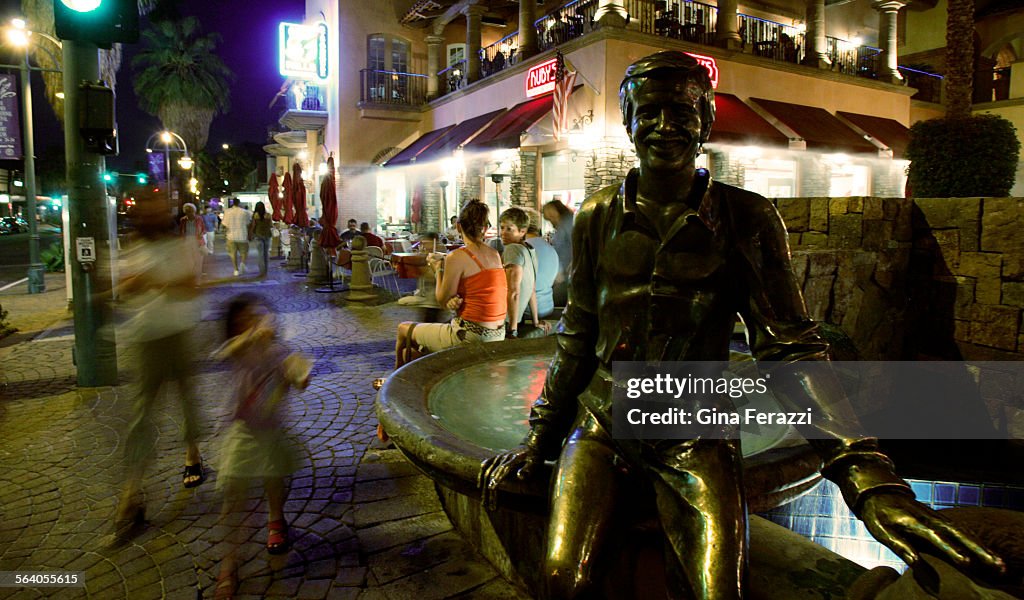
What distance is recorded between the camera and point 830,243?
666cm

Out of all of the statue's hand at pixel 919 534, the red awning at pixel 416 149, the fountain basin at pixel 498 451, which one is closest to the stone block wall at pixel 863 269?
the fountain basin at pixel 498 451

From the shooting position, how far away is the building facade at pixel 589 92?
14.0 m

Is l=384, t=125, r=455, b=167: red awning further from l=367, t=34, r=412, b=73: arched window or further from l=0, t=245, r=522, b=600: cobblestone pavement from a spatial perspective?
l=0, t=245, r=522, b=600: cobblestone pavement

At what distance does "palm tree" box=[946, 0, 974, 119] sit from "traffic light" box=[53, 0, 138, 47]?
1034cm

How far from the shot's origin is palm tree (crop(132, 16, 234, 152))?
4162 centimetres

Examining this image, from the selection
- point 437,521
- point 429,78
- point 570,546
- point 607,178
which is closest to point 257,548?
point 437,521

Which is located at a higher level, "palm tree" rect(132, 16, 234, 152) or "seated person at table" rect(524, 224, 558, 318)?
"palm tree" rect(132, 16, 234, 152)

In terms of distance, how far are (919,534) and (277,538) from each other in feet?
9.93

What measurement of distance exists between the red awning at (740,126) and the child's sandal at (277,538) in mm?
11602

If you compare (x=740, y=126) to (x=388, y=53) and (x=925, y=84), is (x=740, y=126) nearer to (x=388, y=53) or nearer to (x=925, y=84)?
(x=925, y=84)

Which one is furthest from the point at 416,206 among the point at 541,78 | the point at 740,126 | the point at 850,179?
the point at 850,179

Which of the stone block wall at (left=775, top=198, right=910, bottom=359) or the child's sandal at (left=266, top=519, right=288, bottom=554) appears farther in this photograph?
the stone block wall at (left=775, top=198, right=910, bottom=359)

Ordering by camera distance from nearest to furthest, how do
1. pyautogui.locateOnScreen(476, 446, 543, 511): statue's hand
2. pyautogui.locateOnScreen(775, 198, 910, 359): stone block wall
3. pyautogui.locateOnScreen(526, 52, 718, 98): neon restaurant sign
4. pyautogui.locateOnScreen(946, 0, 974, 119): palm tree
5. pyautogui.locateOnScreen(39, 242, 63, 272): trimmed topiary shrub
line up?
1. pyautogui.locateOnScreen(476, 446, 543, 511): statue's hand
2. pyautogui.locateOnScreen(775, 198, 910, 359): stone block wall
3. pyautogui.locateOnScreen(946, 0, 974, 119): palm tree
4. pyautogui.locateOnScreen(526, 52, 718, 98): neon restaurant sign
5. pyautogui.locateOnScreen(39, 242, 63, 272): trimmed topiary shrub

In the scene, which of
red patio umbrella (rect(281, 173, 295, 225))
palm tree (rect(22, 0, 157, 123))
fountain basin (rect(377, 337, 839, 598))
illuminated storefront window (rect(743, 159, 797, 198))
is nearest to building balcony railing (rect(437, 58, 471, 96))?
red patio umbrella (rect(281, 173, 295, 225))
